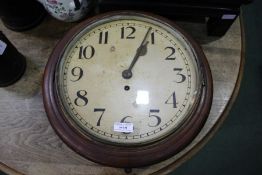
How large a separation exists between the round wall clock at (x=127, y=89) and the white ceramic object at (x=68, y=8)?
5cm

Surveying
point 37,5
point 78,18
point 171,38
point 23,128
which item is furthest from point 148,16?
point 23,128

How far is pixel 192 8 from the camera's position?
933mm

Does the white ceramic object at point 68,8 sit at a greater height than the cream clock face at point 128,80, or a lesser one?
greater

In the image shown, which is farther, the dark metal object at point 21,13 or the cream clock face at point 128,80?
the dark metal object at point 21,13

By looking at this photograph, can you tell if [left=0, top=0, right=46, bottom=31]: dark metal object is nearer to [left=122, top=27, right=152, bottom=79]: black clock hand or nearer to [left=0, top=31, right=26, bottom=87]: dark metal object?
[left=0, top=31, right=26, bottom=87]: dark metal object

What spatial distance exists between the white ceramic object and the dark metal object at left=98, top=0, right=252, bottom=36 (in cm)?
4

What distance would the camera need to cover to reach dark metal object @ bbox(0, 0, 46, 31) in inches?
36.7

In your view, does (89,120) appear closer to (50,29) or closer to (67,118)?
(67,118)

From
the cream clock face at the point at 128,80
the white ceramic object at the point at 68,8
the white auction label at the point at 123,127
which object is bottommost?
the white auction label at the point at 123,127

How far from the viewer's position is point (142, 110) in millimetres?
828

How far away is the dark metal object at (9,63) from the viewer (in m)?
0.86

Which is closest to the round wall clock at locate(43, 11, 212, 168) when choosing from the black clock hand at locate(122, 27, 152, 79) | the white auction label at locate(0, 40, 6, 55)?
the black clock hand at locate(122, 27, 152, 79)

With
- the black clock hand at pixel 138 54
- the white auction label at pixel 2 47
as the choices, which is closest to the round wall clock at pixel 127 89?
the black clock hand at pixel 138 54

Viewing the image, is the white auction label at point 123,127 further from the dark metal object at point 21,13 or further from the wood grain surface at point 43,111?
the dark metal object at point 21,13
